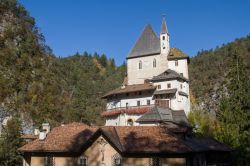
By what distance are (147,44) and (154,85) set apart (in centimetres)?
1132

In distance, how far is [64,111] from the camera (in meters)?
66.4

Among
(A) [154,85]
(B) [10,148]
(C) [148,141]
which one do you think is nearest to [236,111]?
(A) [154,85]

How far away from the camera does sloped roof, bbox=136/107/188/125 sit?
166ft

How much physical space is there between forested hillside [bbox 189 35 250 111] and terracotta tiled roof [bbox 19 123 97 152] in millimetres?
64007

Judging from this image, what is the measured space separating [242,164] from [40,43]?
4884cm

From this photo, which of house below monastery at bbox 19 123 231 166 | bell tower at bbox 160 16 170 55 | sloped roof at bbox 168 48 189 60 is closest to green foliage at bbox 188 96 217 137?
sloped roof at bbox 168 48 189 60

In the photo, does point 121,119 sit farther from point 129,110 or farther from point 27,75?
point 27,75

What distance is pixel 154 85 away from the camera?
63.1 metres

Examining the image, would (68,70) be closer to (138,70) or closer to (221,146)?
(138,70)

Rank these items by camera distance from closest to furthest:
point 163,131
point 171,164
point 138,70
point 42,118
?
point 171,164 < point 163,131 < point 42,118 < point 138,70

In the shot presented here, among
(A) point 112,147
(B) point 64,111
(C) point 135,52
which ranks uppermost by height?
(C) point 135,52

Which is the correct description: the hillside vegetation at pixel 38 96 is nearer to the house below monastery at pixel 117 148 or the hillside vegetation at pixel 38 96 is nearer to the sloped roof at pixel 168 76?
the house below monastery at pixel 117 148

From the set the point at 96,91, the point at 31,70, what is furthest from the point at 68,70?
the point at 31,70

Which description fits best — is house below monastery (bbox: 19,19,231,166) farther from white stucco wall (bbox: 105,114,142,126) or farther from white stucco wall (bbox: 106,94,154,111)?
white stucco wall (bbox: 106,94,154,111)
